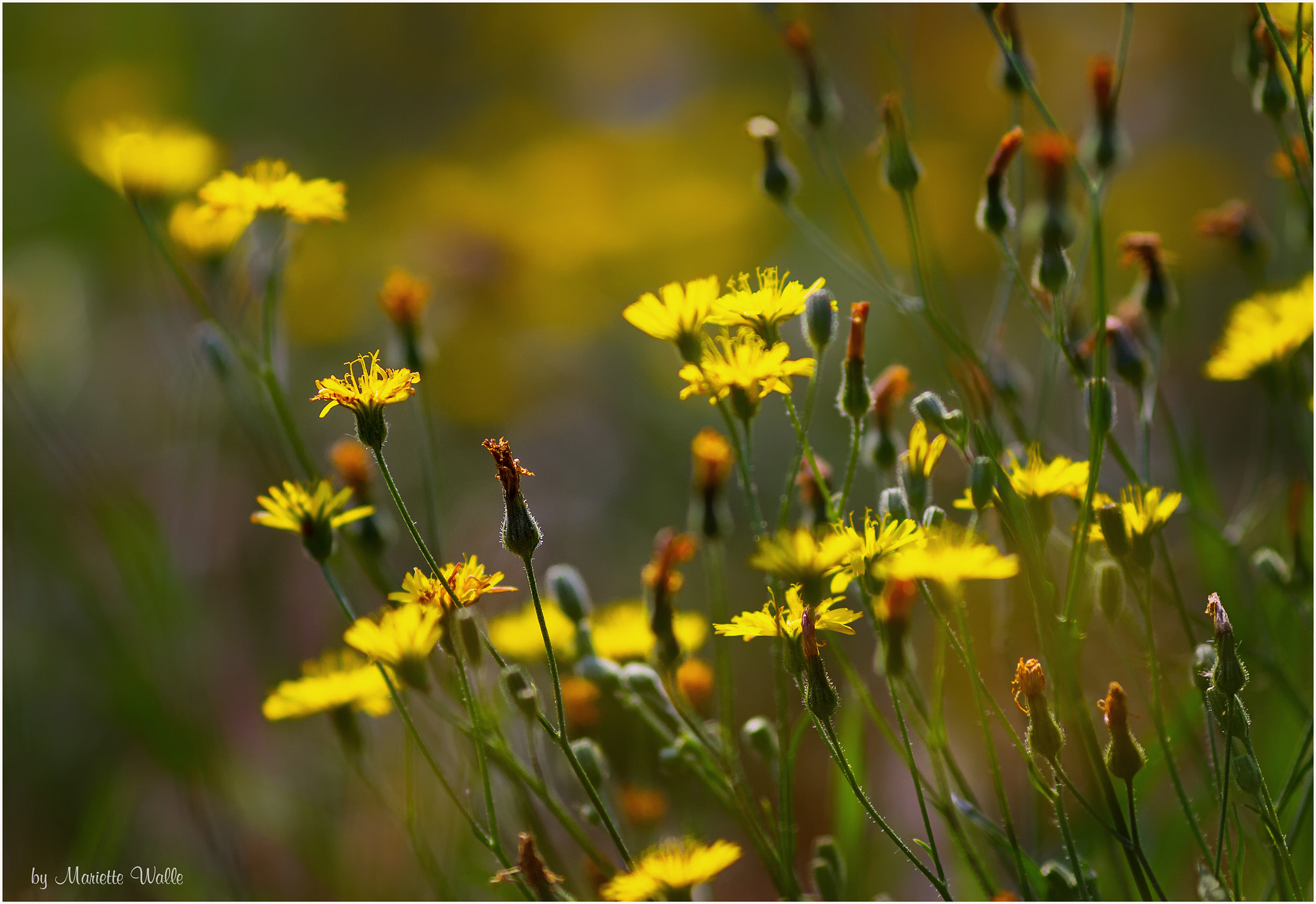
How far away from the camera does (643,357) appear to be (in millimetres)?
2123

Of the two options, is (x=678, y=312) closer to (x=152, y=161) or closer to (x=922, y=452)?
(x=922, y=452)

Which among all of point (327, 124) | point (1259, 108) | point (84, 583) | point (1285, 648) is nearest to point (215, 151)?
point (84, 583)

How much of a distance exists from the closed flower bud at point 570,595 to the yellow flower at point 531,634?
59mm

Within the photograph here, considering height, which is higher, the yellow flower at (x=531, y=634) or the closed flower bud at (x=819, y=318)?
the closed flower bud at (x=819, y=318)

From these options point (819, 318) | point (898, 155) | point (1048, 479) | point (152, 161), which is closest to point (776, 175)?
point (898, 155)

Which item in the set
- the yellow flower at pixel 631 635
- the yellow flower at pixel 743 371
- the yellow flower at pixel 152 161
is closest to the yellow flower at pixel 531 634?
the yellow flower at pixel 631 635

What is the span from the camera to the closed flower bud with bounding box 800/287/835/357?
654 mm

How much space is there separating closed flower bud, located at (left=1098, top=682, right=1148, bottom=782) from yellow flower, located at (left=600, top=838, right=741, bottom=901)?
220 millimetres

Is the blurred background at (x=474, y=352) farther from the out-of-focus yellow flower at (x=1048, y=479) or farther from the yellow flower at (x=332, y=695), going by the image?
the yellow flower at (x=332, y=695)

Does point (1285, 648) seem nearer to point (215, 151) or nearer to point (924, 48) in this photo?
point (215, 151)

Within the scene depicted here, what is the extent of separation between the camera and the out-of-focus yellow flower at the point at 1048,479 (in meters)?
0.65

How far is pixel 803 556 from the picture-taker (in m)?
0.59

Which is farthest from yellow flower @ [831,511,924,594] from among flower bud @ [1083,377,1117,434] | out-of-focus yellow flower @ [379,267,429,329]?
out-of-focus yellow flower @ [379,267,429,329]

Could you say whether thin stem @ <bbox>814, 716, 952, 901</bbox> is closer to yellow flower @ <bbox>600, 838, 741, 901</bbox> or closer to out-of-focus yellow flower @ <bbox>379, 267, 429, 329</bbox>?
yellow flower @ <bbox>600, 838, 741, 901</bbox>
